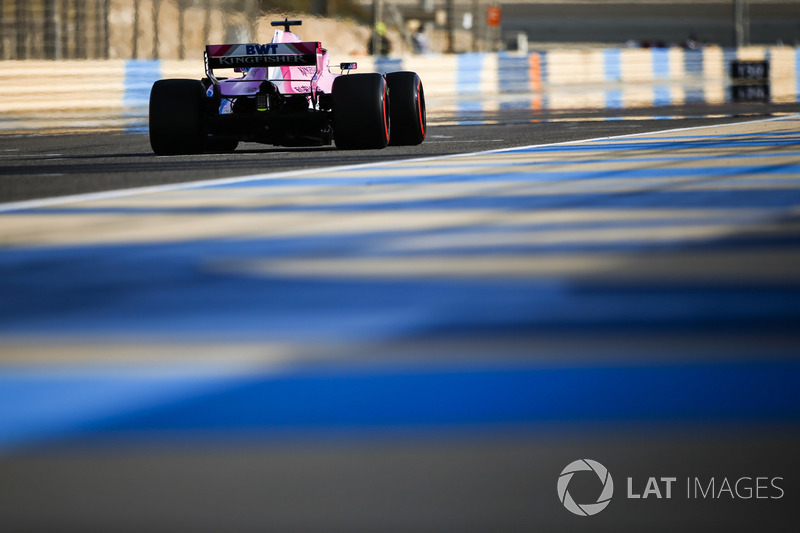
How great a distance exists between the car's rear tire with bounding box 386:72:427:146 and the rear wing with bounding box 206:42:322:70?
66cm

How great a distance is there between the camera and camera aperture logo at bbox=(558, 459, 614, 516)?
180 centimetres

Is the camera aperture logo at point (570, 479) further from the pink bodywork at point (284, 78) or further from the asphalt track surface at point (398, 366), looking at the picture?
the pink bodywork at point (284, 78)

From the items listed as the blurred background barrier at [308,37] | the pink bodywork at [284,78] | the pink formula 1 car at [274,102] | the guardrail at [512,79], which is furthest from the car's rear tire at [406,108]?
the guardrail at [512,79]

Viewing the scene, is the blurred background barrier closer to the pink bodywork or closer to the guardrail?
the guardrail

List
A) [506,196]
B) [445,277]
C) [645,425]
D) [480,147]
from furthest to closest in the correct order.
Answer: [480,147]
[506,196]
[445,277]
[645,425]

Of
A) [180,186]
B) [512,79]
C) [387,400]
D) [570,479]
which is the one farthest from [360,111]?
[512,79]

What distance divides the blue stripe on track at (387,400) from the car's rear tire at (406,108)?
7.09 meters

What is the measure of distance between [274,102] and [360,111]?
763 millimetres

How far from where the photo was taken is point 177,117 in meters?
9.03

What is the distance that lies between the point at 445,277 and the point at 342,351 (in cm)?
94

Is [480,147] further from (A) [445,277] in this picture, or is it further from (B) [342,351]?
(B) [342,351]

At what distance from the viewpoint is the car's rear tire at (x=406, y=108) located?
31.1 ft

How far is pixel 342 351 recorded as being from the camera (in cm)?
261

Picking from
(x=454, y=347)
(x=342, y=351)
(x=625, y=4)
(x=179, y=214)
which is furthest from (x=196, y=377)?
(x=625, y=4)
